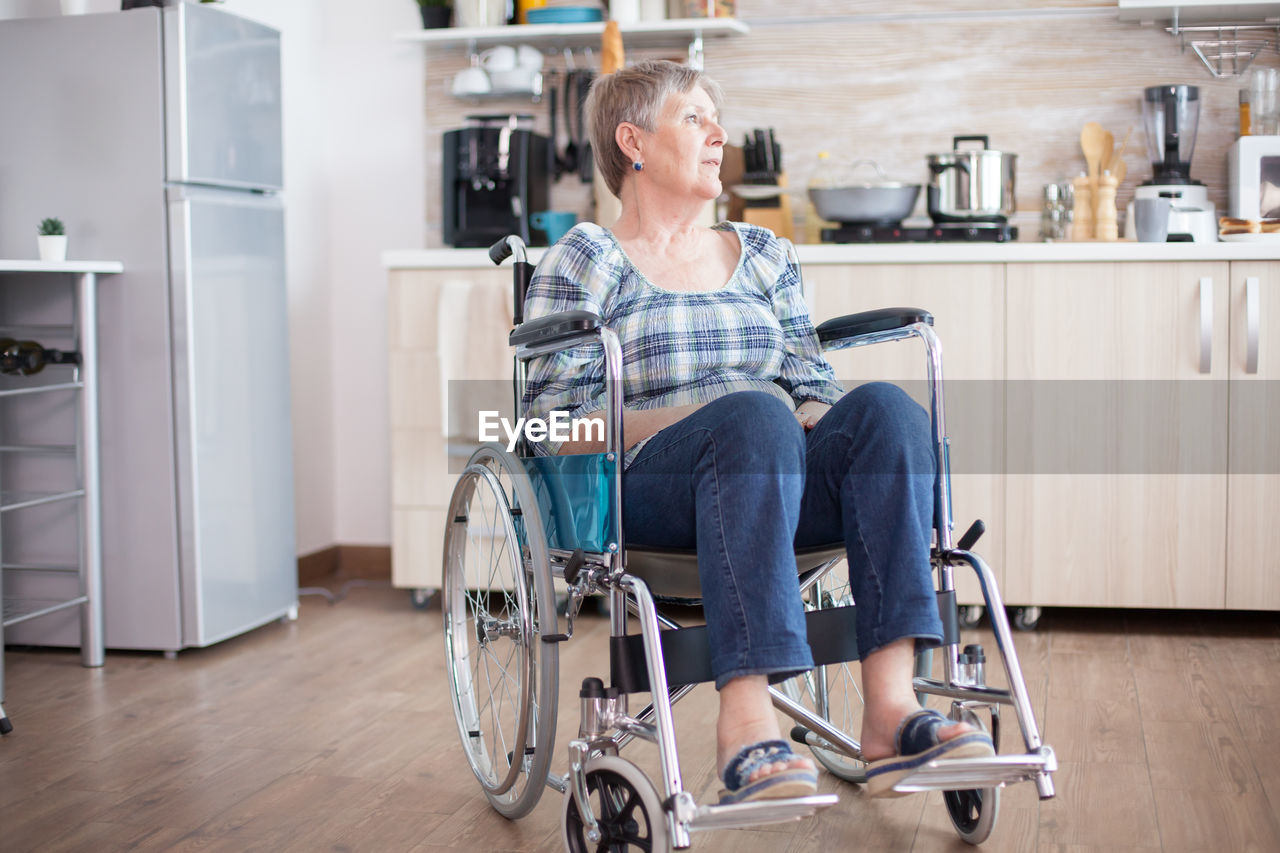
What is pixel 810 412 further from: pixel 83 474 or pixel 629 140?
pixel 83 474

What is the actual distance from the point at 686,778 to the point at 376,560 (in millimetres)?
1932

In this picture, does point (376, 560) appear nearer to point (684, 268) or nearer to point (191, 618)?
point (191, 618)

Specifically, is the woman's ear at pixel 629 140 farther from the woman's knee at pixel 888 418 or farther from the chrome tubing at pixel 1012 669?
the chrome tubing at pixel 1012 669

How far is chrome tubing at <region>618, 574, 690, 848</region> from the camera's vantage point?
134 centimetres

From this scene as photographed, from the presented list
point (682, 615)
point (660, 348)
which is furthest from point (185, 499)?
point (660, 348)

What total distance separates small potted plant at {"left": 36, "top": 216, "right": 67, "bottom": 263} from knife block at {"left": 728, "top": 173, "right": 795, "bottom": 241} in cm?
159

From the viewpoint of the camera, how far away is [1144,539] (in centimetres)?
296

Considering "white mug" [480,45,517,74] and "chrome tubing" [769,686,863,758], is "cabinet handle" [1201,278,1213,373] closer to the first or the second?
"chrome tubing" [769,686,863,758]

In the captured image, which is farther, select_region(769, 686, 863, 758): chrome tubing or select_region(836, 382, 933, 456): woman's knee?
select_region(769, 686, 863, 758): chrome tubing

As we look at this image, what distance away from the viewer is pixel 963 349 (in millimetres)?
3000

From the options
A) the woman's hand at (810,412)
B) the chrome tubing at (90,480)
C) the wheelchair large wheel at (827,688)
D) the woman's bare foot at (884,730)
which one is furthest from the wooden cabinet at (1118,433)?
the chrome tubing at (90,480)

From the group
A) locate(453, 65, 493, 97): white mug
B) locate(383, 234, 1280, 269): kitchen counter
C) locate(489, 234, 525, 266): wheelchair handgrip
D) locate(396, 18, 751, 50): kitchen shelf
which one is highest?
locate(396, 18, 751, 50): kitchen shelf

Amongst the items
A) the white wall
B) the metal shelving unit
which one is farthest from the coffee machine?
the metal shelving unit

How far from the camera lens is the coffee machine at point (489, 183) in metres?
3.35
